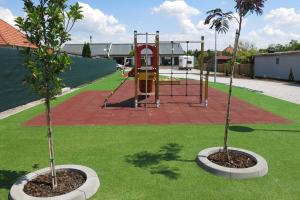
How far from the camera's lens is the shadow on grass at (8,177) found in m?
4.86

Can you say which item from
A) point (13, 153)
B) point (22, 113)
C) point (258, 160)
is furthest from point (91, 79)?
point (258, 160)

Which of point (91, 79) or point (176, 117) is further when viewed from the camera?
point (91, 79)

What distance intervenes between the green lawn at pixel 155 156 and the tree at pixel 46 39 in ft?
5.90

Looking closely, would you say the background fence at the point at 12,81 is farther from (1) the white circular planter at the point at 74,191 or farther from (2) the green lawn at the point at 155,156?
(1) the white circular planter at the point at 74,191

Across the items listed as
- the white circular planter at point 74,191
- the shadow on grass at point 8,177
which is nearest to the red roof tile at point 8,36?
the shadow on grass at point 8,177

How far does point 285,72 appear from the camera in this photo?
31016 mm

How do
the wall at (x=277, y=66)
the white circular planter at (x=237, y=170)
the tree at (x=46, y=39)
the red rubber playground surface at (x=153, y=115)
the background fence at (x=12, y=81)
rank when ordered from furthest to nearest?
1. the wall at (x=277, y=66)
2. the background fence at (x=12, y=81)
3. the red rubber playground surface at (x=153, y=115)
4. the white circular planter at (x=237, y=170)
5. the tree at (x=46, y=39)

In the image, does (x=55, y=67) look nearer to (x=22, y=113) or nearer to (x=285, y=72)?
(x=22, y=113)

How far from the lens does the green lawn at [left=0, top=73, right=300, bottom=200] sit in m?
4.73

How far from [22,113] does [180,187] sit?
8.18 metres

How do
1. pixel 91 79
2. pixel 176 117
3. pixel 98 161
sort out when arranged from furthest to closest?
1. pixel 91 79
2. pixel 176 117
3. pixel 98 161

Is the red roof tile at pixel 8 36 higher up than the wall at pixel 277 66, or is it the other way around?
the red roof tile at pixel 8 36

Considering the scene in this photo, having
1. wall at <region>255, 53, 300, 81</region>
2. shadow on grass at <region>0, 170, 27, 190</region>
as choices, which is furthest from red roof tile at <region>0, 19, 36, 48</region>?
wall at <region>255, 53, 300, 81</region>

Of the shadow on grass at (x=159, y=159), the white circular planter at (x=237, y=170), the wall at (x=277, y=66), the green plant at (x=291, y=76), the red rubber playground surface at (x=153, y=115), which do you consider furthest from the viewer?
the green plant at (x=291, y=76)
